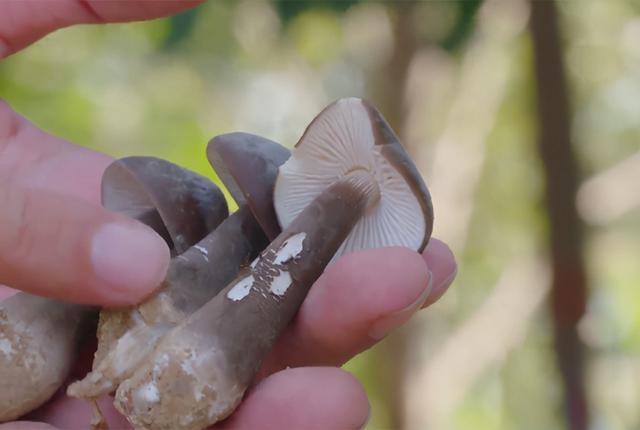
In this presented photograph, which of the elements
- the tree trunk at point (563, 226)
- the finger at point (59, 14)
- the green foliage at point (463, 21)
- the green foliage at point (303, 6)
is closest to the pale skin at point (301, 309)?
the finger at point (59, 14)

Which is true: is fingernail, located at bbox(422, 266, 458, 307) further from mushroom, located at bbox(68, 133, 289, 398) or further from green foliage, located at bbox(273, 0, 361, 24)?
green foliage, located at bbox(273, 0, 361, 24)

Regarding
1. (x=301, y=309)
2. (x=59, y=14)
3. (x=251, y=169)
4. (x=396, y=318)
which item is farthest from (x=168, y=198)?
(x=59, y=14)

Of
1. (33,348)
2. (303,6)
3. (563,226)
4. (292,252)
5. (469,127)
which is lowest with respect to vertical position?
(469,127)

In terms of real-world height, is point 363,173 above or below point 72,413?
above

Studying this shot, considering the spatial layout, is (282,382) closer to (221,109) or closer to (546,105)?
(546,105)

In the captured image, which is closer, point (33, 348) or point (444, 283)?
point (33, 348)

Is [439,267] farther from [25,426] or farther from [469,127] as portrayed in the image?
[469,127]

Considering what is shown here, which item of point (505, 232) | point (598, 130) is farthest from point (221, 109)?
point (598, 130)
